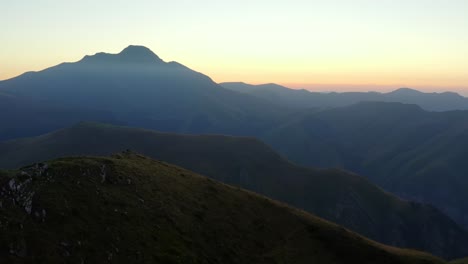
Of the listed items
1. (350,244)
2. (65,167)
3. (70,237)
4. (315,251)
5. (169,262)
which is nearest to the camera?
(70,237)

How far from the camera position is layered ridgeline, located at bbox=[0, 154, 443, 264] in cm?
3956

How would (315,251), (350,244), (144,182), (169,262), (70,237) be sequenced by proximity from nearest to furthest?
(70,237) < (169,262) < (144,182) < (315,251) < (350,244)

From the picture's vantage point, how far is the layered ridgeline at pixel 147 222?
→ 39562 mm

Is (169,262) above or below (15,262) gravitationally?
below

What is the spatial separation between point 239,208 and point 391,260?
2508 centimetres

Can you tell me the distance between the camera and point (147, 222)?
50000 mm

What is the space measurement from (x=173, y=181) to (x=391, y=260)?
1429 inches

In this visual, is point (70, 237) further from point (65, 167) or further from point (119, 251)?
point (65, 167)

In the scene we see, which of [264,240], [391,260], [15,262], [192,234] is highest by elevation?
[15,262]

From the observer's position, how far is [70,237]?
40.1 metres

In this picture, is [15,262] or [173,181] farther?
[173,181]

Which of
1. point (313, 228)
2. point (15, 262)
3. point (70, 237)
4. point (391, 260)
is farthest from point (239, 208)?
point (15, 262)

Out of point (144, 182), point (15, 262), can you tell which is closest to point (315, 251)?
point (144, 182)

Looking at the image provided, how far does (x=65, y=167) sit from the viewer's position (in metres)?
A: 51.3
